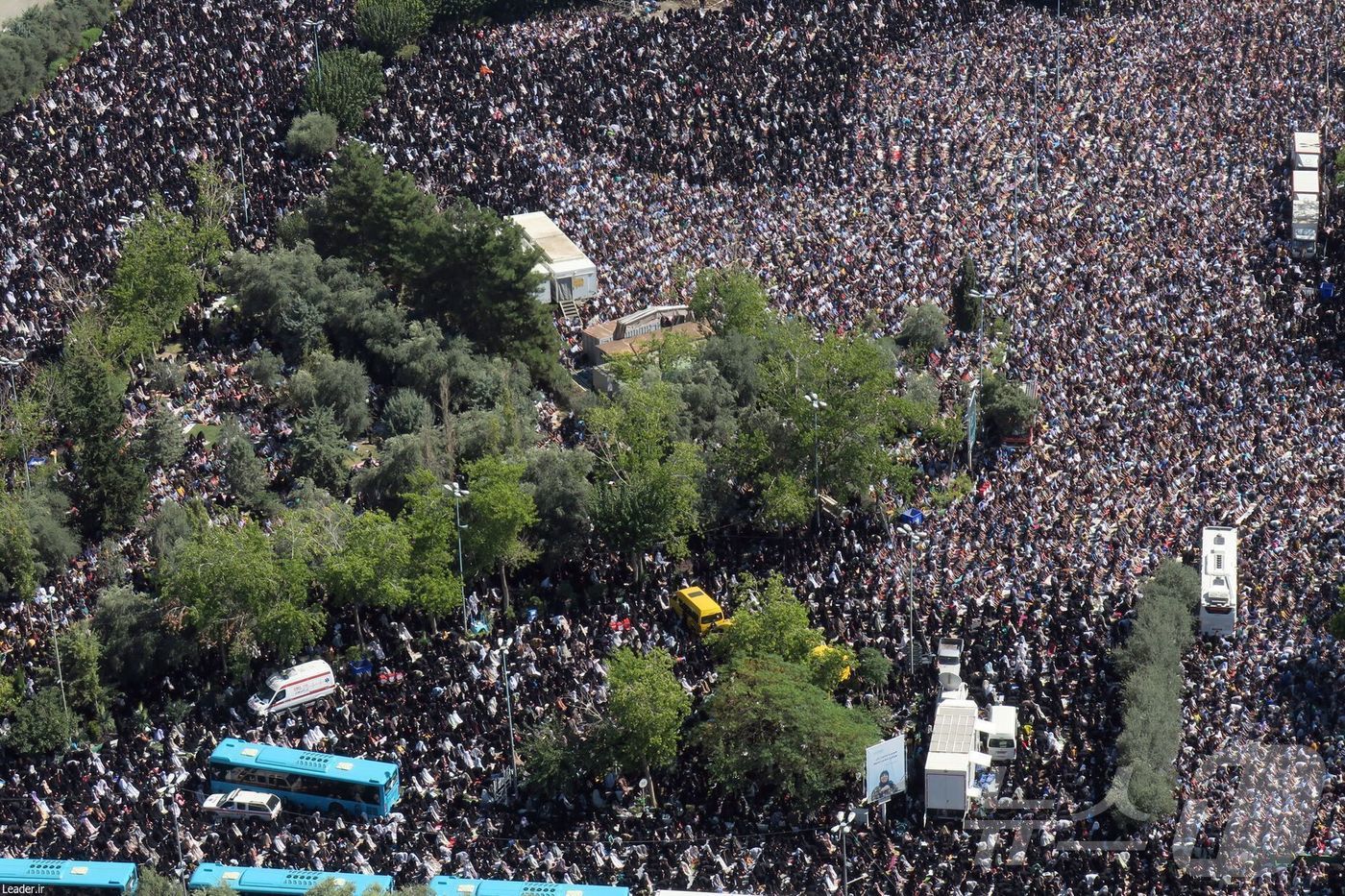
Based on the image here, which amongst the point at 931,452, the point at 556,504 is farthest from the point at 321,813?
the point at 931,452

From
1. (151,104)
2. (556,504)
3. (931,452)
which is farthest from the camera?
(151,104)

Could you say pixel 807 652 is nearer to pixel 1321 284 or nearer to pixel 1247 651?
pixel 1247 651

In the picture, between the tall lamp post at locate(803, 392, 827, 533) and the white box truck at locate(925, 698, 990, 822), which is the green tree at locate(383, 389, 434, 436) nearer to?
the tall lamp post at locate(803, 392, 827, 533)

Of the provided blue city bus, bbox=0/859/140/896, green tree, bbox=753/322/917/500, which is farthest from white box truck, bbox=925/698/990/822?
blue city bus, bbox=0/859/140/896

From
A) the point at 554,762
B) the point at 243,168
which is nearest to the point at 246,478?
the point at 554,762

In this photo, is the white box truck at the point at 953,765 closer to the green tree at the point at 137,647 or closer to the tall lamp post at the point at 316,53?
the green tree at the point at 137,647

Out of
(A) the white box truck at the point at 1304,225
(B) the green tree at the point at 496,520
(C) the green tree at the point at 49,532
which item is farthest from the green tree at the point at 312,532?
(A) the white box truck at the point at 1304,225

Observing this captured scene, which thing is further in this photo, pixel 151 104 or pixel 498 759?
pixel 151 104
